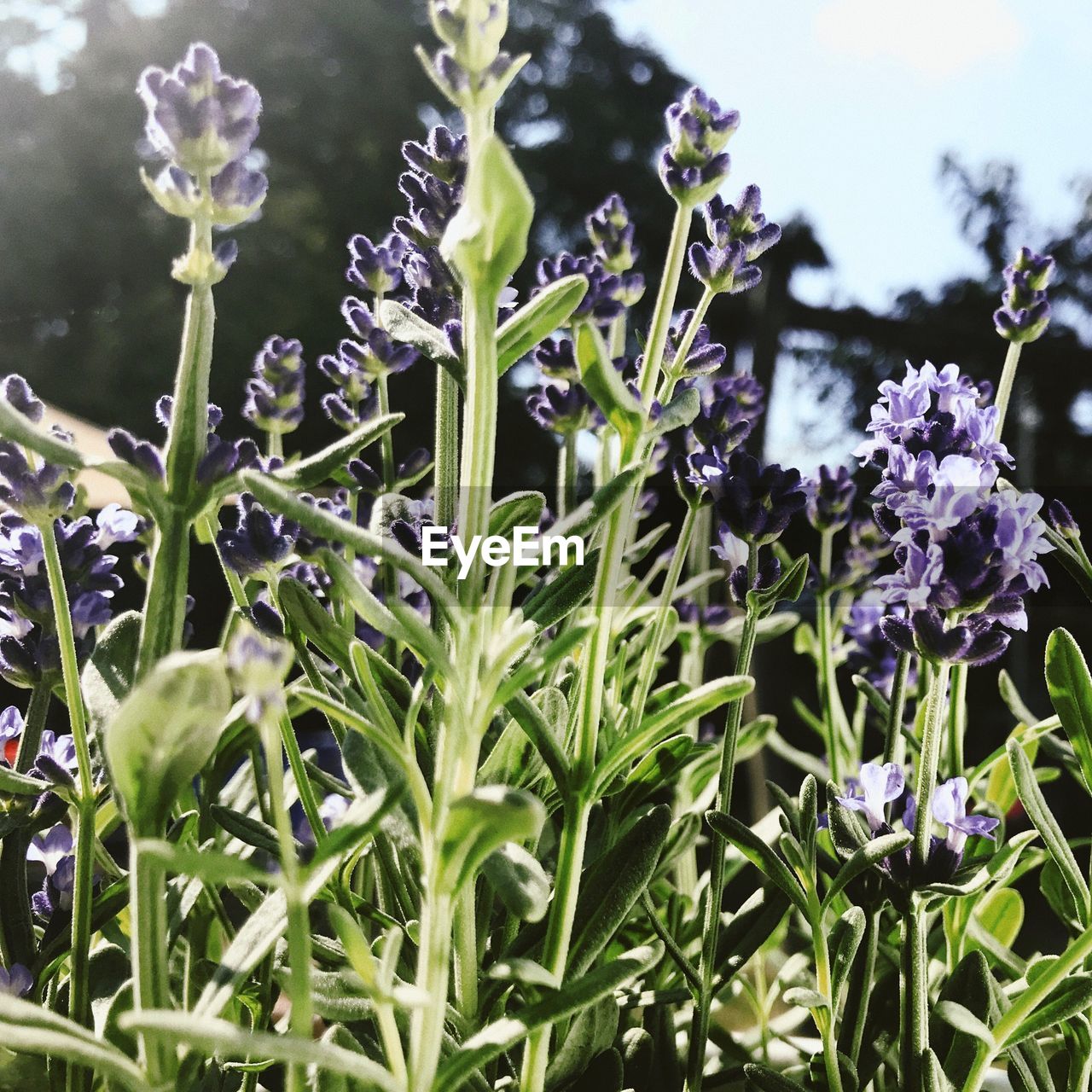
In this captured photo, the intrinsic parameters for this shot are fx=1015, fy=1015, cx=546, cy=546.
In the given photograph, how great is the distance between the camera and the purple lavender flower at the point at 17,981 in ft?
1.48

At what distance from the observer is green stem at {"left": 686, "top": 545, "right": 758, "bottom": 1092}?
1.58 ft

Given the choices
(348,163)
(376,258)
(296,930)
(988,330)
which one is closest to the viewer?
(296,930)

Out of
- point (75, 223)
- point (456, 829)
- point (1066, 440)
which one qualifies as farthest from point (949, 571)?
point (75, 223)

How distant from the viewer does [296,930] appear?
32 cm

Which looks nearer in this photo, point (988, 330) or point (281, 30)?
point (988, 330)

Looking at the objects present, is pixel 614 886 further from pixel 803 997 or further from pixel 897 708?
pixel 897 708

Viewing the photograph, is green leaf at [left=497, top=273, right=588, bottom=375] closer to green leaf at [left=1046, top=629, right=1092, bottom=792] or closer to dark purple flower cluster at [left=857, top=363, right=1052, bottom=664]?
dark purple flower cluster at [left=857, top=363, right=1052, bottom=664]

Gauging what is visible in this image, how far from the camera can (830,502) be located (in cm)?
73

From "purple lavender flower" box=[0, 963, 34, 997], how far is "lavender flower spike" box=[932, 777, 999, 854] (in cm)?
42

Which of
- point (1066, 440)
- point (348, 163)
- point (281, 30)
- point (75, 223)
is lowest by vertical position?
point (1066, 440)

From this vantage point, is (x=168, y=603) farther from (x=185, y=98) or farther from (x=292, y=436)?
(x=292, y=436)

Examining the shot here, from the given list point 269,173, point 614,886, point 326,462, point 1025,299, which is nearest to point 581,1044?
point 614,886

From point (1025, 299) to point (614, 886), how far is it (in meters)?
0.50

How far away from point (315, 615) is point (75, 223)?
7900 millimetres
